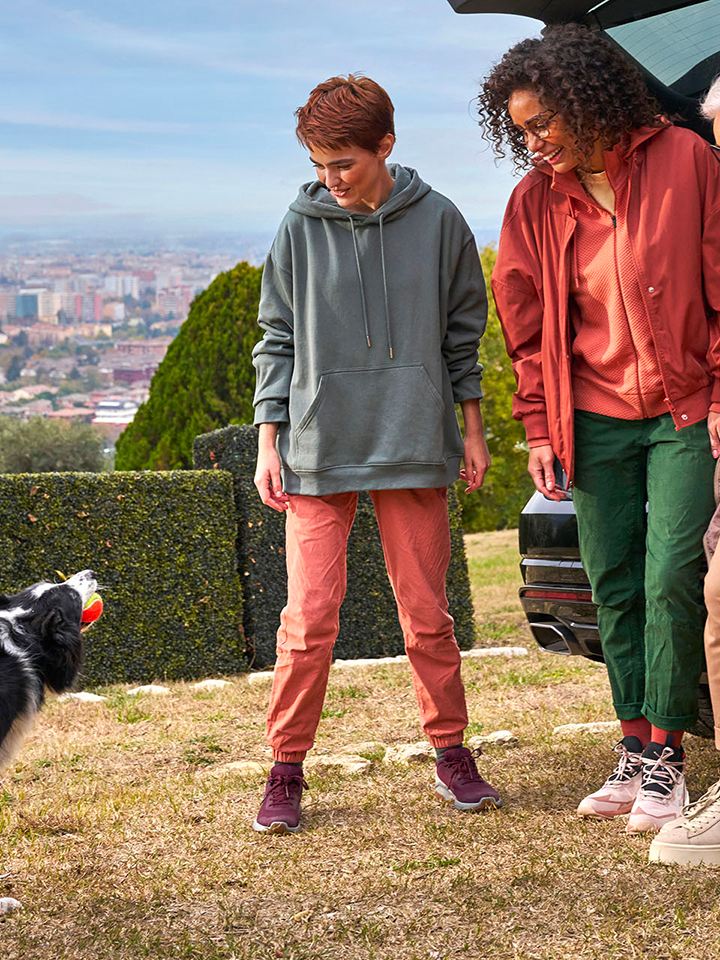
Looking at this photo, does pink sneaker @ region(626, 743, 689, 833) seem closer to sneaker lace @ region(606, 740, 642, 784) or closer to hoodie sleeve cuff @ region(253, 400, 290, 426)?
sneaker lace @ region(606, 740, 642, 784)

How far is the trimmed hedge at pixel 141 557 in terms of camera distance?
22.0ft

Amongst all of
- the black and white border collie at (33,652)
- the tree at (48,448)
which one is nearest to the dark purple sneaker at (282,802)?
the black and white border collie at (33,652)

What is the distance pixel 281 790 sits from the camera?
11.0 feet

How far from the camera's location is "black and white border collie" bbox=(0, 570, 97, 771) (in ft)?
9.88

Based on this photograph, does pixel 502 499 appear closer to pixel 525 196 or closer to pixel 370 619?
pixel 370 619

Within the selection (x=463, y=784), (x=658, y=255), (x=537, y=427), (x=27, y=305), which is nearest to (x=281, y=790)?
(x=463, y=784)

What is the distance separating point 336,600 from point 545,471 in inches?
27.7

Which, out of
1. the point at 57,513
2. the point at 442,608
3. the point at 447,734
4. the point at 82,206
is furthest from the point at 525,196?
the point at 82,206

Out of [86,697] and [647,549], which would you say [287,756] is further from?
[86,697]

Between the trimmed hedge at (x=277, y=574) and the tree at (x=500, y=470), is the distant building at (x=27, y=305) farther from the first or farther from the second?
the trimmed hedge at (x=277, y=574)

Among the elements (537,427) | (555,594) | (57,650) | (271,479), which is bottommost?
(57,650)

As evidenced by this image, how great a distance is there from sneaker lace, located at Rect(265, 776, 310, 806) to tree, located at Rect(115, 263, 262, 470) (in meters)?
7.90

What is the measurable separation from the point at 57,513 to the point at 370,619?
82.8 inches

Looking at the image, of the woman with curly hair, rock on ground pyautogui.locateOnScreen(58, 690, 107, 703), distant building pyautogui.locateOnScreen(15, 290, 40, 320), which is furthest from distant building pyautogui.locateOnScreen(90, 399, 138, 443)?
the woman with curly hair
